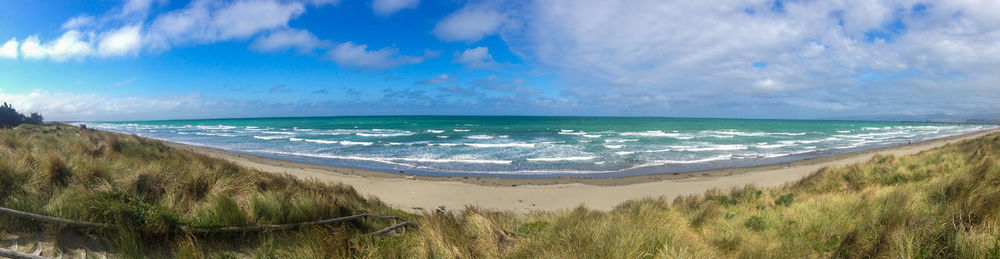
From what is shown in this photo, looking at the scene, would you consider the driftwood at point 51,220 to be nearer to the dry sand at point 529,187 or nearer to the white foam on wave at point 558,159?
the dry sand at point 529,187

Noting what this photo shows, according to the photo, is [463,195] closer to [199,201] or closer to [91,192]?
[199,201]

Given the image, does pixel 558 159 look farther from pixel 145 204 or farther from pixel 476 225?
pixel 145 204

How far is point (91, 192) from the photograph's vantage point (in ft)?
13.7

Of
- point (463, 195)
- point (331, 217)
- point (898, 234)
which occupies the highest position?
point (898, 234)

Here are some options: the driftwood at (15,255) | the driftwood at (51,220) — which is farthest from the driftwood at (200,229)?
the driftwood at (15,255)

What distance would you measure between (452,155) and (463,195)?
1210cm

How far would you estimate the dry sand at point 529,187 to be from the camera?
12609 millimetres

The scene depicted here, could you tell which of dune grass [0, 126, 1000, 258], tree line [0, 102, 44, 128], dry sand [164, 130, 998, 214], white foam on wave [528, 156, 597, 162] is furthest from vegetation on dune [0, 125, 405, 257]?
tree line [0, 102, 44, 128]

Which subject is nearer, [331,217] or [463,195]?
[331,217]

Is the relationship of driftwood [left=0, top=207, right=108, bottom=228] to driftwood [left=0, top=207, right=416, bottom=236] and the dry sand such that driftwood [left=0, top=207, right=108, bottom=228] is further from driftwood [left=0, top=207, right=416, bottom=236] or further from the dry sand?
the dry sand

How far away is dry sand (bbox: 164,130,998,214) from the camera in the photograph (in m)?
12.6

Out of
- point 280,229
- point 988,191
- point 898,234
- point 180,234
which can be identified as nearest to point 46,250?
point 180,234

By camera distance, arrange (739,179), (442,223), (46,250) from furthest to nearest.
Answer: (739,179) < (442,223) < (46,250)

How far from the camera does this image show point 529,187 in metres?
15.2
